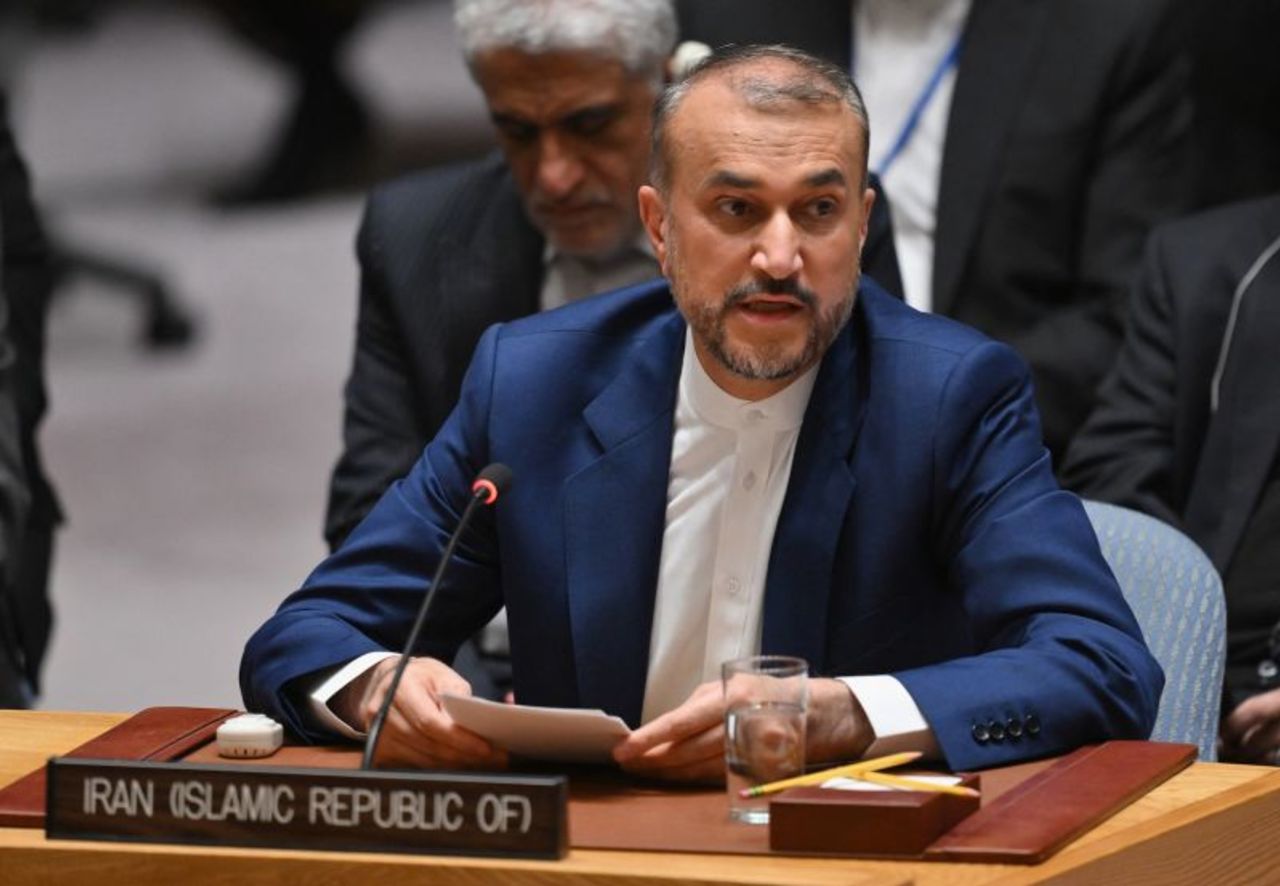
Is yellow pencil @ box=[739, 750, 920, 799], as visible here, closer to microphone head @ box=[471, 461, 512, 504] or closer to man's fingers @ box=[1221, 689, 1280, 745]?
microphone head @ box=[471, 461, 512, 504]

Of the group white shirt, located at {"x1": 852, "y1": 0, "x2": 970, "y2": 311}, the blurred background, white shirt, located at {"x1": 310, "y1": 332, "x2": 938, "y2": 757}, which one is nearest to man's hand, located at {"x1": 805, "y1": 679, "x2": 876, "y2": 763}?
white shirt, located at {"x1": 310, "y1": 332, "x2": 938, "y2": 757}

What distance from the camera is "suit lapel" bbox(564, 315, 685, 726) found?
10.3ft

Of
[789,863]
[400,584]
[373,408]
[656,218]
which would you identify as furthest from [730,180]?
[373,408]

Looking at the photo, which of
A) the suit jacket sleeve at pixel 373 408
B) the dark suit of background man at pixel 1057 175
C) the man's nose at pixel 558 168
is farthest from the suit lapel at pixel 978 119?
the suit jacket sleeve at pixel 373 408

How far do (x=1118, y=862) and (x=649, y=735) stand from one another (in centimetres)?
49

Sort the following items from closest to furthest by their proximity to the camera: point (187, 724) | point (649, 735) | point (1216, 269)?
point (649, 735), point (187, 724), point (1216, 269)

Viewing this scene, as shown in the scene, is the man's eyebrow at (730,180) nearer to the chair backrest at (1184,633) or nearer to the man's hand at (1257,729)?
the chair backrest at (1184,633)

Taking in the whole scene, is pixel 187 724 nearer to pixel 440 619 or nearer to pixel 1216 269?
pixel 440 619

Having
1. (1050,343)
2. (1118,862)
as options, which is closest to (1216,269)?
(1050,343)

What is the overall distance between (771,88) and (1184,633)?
87 cm

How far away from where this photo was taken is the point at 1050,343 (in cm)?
442

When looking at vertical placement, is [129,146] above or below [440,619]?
above

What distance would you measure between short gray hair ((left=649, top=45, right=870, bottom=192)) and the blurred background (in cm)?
211

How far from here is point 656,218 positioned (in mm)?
3301
